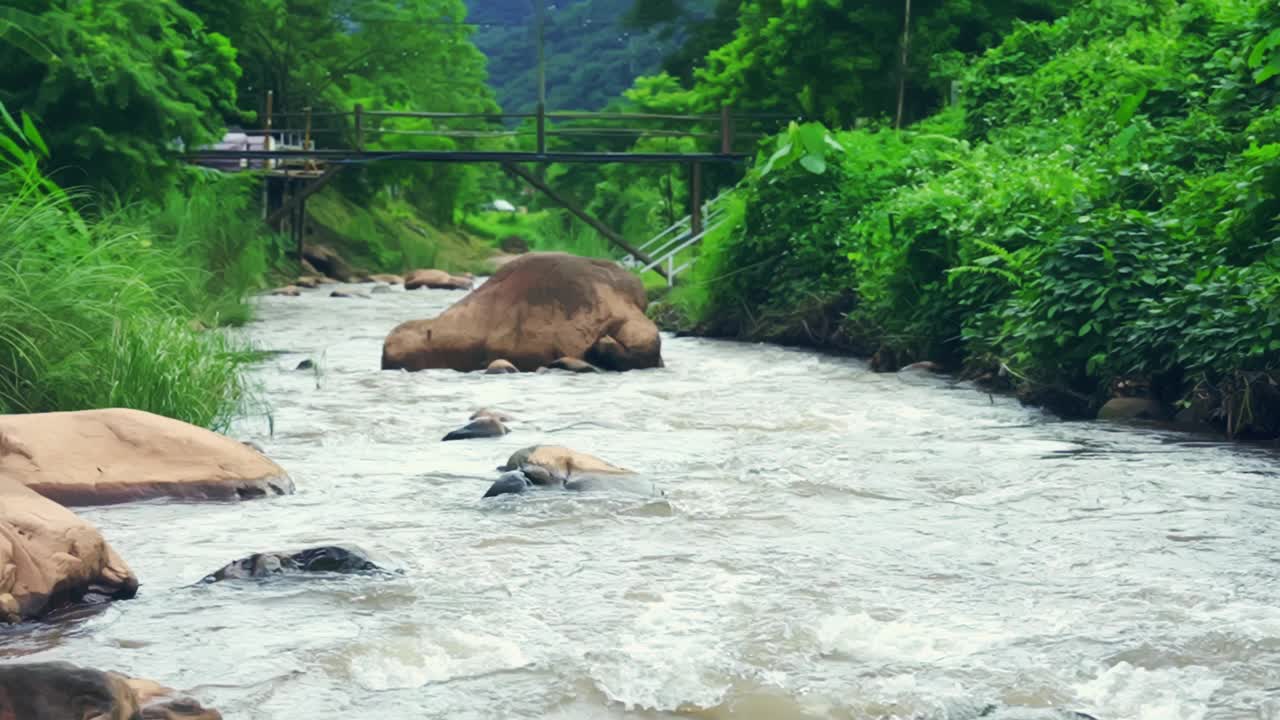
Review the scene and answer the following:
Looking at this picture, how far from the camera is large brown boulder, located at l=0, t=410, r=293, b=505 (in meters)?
6.59

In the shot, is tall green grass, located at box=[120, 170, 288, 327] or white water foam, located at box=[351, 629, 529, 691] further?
tall green grass, located at box=[120, 170, 288, 327]

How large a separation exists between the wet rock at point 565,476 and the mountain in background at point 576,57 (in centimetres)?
5072

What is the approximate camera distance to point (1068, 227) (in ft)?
35.0

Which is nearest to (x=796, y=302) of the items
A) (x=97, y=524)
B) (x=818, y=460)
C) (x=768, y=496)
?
(x=818, y=460)

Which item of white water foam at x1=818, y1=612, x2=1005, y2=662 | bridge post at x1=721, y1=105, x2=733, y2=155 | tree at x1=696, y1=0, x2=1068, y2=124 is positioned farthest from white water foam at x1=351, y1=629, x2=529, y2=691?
bridge post at x1=721, y1=105, x2=733, y2=155

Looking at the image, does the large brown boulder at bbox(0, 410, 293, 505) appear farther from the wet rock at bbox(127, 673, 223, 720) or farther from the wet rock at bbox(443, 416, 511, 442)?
the wet rock at bbox(127, 673, 223, 720)

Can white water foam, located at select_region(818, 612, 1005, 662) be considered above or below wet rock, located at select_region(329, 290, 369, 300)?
above

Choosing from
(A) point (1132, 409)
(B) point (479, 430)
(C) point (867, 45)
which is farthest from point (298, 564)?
(C) point (867, 45)

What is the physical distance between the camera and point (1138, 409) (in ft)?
32.2

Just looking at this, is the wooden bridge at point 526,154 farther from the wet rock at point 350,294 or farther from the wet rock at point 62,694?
the wet rock at point 62,694

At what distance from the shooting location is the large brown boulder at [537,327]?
1384 cm

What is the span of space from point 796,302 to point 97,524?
10451 millimetres

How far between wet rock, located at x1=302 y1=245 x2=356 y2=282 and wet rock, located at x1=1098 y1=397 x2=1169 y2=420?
27.0 m

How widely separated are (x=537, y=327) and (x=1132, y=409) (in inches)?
225
